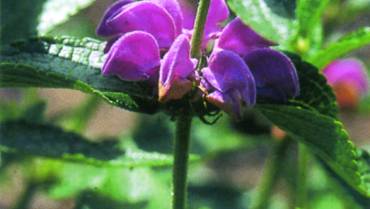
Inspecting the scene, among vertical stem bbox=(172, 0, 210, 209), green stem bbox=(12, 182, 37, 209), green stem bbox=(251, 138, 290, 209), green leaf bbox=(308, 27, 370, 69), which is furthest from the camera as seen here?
green stem bbox=(12, 182, 37, 209)

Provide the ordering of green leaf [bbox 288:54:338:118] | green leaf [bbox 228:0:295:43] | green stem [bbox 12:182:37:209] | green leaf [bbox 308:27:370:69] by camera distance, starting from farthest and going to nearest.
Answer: green stem [bbox 12:182:37:209] < green leaf [bbox 308:27:370:69] < green leaf [bbox 288:54:338:118] < green leaf [bbox 228:0:295:43]

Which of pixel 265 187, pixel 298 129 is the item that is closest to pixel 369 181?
pixel 298 129

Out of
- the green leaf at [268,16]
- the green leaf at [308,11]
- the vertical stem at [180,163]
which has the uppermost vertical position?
the green leaf at [268,16]

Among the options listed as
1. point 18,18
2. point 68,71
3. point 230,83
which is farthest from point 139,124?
point 230,83

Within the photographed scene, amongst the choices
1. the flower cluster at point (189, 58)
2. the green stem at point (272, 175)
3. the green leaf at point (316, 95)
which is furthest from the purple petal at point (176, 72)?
the green stem at point (272, 175)

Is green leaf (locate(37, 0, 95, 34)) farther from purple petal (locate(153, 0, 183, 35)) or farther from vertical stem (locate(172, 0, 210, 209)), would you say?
vertical stem (locate(172, 0, 210, 209))

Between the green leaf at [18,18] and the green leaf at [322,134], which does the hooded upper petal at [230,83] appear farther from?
the green leaf at [18,18]

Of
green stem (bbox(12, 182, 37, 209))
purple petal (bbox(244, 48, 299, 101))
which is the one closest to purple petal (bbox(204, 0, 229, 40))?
purple petal (bbox(244, 48, 299, 101))
